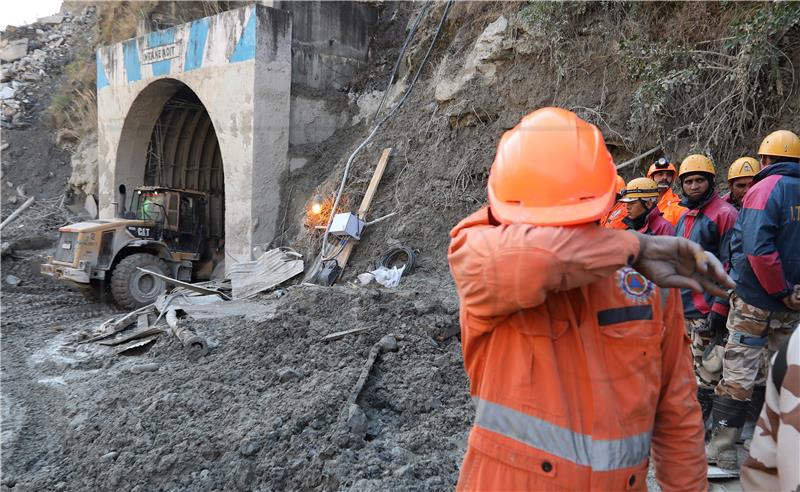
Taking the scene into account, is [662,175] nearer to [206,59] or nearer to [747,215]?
[747,215]

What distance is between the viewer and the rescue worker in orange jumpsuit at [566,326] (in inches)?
46.3

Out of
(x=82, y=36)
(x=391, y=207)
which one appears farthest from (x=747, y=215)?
(x=82, y=36)

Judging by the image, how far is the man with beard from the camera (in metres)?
3.43

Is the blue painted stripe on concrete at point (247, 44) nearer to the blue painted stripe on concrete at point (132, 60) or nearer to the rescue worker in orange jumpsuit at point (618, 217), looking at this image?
the blue painted stripe on concrete at point (132, 60)

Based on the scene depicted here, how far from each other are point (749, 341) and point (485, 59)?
662 cm

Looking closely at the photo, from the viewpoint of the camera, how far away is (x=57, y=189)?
16.6 metres

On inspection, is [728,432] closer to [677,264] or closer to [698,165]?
[698,165]

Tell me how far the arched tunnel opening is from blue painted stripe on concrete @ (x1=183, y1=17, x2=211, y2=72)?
5.57ft

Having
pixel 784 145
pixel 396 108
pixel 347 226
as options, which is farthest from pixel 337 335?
pixel 396 108

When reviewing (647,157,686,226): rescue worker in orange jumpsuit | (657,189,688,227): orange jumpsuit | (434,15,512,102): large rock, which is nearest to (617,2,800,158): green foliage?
(647,157,686,226): rescue worker in orange jumpsuit

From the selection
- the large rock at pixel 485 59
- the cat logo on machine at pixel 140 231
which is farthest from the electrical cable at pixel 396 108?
the cat logo on machine at pixel 140 231

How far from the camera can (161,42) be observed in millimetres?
11711

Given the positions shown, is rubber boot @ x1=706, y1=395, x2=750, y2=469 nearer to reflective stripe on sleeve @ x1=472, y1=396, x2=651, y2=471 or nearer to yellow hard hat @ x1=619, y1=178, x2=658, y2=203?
yellow hard hat @ x1=619, y1=178, x2=658, y2=203

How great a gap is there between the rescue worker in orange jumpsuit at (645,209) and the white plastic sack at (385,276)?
12.0 feet
